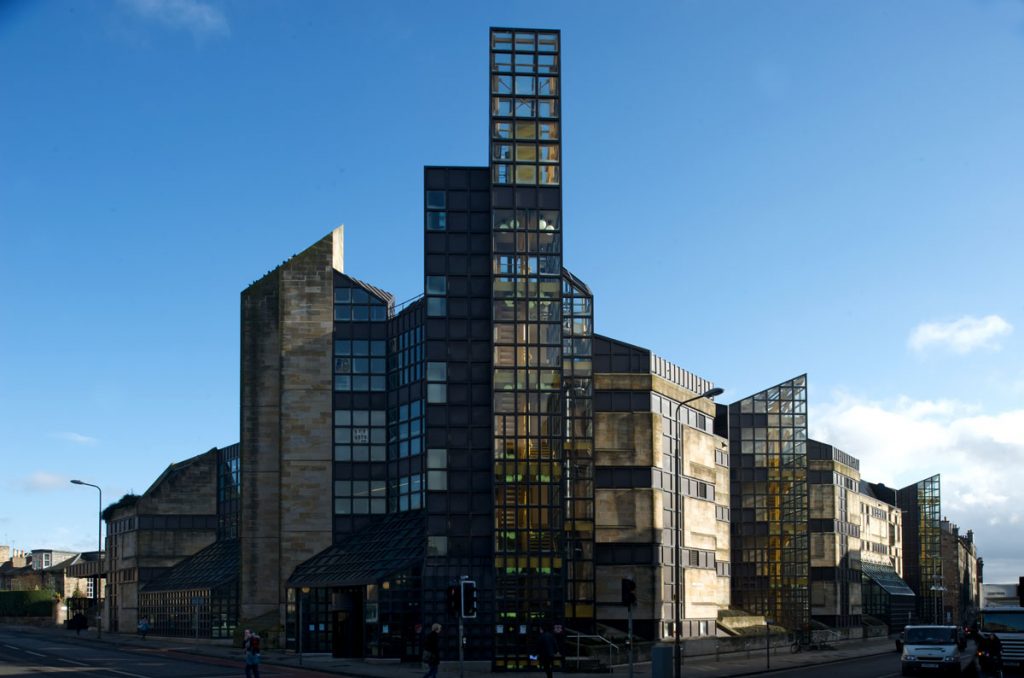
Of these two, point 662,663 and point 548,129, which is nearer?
point 662,663

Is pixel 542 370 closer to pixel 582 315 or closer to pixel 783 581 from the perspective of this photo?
pixel 582 315

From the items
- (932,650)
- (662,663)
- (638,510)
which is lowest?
(932,650)

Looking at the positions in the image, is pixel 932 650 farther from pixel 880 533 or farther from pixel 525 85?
pixel 880 533

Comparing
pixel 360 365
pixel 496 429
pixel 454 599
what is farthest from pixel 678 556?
pixel 360 365

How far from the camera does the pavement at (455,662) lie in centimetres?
4744

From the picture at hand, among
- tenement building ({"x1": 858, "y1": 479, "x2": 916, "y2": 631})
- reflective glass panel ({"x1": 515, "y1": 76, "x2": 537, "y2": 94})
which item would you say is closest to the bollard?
reflective glass panel ({"x1": 515, "y1": 76, "x2": 537, "y2": 94})

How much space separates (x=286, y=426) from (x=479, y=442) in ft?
60.6

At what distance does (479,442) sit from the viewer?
52312mm

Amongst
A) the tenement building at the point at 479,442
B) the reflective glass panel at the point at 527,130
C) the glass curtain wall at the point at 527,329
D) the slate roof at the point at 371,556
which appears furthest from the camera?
the slate roof at the point at 371,556

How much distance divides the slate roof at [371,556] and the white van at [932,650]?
2157 cm

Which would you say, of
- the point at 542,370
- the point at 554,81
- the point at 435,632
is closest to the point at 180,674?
the point at 435,632

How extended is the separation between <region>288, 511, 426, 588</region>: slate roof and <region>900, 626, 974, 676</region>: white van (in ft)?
70.8

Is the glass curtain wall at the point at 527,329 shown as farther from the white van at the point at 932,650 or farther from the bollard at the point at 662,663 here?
the white van at the point at 932,650

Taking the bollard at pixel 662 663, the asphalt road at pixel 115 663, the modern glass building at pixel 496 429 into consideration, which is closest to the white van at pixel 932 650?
the bollard at pixel 662 663
